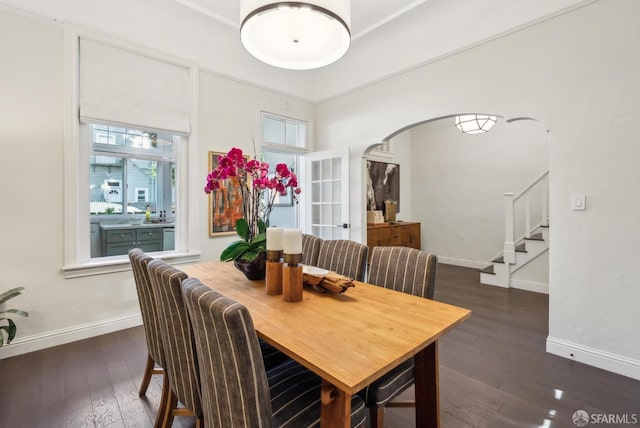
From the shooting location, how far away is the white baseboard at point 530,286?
4.20 m

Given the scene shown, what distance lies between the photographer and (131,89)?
9.85 feet

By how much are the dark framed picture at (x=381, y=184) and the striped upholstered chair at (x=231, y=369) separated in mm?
5081

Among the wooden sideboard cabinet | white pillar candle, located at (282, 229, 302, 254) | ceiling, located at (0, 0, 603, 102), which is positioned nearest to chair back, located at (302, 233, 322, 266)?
white pillar candle, located at (282, 229, 302, 254)

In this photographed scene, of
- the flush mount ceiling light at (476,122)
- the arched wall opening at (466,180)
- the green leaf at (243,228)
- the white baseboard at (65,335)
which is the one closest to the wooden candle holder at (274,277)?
the green leaf at (243,228)

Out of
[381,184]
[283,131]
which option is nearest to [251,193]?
[283,131]

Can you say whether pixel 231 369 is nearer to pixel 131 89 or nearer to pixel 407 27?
pixel 131 89

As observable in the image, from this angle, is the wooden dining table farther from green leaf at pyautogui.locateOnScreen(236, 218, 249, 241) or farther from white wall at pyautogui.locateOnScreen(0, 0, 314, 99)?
white wall at pyautogui.locateOnScreen(0, 0, 314, 99)

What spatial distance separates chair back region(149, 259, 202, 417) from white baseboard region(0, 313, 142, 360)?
2112mm

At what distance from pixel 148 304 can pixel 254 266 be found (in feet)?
1.93

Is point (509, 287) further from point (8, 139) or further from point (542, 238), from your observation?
point (8, 139)

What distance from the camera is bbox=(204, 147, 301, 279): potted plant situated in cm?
166

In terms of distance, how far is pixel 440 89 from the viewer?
10.6 ft

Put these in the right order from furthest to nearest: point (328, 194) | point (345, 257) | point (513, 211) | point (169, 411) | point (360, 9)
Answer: point (513, 211)
point (328, 194)
point (360, 9)
point (345, 257)
point (169, 411)

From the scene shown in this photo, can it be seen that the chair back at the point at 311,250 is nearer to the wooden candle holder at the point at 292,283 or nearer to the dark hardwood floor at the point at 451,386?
the wooden candle holder at the point at 292,283
